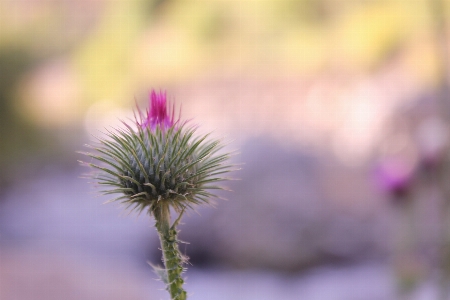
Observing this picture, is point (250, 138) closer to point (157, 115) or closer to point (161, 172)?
point (157, 115)

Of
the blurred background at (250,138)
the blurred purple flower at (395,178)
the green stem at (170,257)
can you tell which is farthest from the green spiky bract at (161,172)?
the blurred purple flower at (395,178)

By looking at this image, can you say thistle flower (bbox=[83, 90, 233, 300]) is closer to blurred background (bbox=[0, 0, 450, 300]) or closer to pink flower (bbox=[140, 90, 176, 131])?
pink flower (bbox=[140, 90, 176, 131])

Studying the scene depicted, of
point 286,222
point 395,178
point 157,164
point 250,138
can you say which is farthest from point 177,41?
point 157,164

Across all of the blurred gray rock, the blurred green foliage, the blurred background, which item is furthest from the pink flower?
the blurred green foliage

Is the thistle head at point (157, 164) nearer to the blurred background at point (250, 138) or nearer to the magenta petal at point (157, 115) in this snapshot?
the magenta petal at point (157, 115)

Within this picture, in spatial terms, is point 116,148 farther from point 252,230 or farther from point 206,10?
point 206,10
